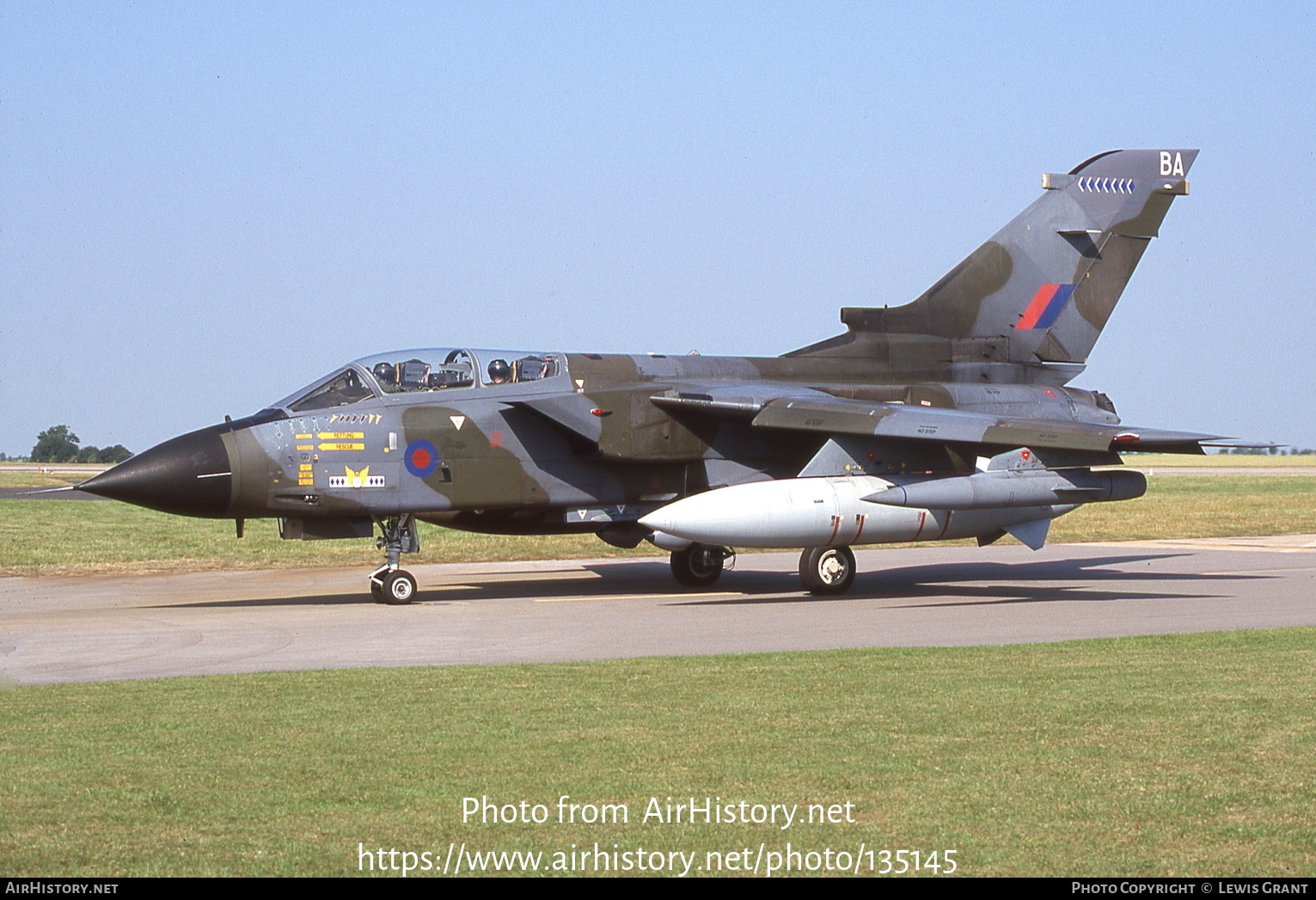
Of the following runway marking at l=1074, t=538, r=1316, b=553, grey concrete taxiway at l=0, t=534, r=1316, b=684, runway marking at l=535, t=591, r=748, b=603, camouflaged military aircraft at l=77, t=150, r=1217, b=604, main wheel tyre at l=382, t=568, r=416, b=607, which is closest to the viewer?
Result: grey concrete taxiway at l=0, t=534, r=1316, b=684

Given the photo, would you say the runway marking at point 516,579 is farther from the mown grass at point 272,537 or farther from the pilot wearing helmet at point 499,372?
the pilot wearing helmet at point 499,372

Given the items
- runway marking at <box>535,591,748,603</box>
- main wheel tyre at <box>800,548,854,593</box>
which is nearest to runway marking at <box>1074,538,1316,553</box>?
main wheel tyre at <box>800,548,854,593</box>

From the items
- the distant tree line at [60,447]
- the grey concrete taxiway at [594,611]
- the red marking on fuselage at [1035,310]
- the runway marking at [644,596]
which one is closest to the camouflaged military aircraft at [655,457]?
the runway marking at [644,596]

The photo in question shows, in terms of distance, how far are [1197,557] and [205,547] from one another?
17523mm

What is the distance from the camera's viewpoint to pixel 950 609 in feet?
49.9

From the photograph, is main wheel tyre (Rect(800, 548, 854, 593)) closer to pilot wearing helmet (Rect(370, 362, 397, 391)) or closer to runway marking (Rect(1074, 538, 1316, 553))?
pilot wearing helmet (Rect(370, 362, 397, 391))

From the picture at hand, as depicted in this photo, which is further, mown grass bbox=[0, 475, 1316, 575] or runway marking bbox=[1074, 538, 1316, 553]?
runway marking bbox=[1074, 538, 1316, 553]

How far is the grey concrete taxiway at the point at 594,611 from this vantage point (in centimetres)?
1183

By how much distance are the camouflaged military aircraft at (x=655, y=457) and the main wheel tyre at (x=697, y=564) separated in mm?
24

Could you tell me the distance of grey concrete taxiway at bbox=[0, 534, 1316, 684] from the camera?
1183cm

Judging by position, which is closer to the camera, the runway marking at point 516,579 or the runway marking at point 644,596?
the runway marking at point 644,596

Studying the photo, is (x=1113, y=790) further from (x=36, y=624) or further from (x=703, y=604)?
(x=36, y=624)

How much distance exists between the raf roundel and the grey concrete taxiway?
160 cm

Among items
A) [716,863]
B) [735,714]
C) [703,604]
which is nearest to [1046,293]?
[703,604]
